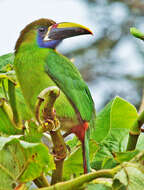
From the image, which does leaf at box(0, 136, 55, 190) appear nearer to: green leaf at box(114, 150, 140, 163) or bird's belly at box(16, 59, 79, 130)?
green leaf at box(114, 150, 140, 163)

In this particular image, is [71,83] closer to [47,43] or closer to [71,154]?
[47,43]

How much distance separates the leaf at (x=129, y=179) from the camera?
0.68 m

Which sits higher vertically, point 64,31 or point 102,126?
point 64,31

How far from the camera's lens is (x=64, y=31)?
1288 millimetres

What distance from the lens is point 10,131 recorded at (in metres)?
0.91

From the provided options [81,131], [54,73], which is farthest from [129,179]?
[54,73]

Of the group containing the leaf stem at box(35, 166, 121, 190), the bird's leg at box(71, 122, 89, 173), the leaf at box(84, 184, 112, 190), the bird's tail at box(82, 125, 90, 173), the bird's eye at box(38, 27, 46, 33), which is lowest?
the bird's leg at box(71, 122, 89, 173)

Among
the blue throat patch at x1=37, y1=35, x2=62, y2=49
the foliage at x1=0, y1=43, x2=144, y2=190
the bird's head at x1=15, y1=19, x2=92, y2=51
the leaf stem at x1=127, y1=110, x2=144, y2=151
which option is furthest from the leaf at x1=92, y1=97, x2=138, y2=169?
the blue throat patch at x1=37, y1=35, x2=62, y2=49

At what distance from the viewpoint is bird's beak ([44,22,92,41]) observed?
1.19m

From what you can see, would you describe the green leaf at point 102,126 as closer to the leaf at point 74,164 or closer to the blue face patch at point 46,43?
the leaf at point 74,164

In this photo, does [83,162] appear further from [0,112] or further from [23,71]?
[23,71]

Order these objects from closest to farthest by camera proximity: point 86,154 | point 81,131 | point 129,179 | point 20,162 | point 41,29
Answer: point 129,179, point 20,162, point 86,154, point 81,131, point 41,29

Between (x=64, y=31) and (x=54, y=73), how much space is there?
0.66 feet

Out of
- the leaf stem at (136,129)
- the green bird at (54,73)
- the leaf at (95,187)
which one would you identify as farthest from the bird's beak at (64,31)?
the leaf at (95,187)
